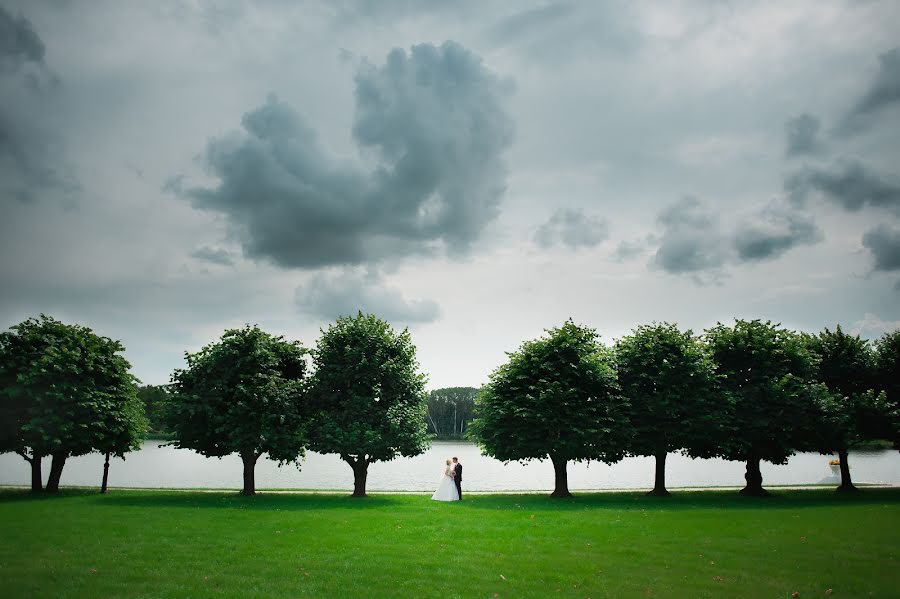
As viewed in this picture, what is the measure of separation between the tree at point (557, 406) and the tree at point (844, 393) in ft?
50.4

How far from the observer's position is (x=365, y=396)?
4234 centimetres

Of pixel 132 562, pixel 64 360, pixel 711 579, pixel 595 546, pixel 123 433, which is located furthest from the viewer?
pixel 123 433

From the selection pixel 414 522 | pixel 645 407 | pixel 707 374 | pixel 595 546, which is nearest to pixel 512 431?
pixel 645 407

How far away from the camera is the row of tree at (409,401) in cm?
4084

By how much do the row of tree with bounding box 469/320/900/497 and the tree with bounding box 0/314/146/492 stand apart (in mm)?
26444

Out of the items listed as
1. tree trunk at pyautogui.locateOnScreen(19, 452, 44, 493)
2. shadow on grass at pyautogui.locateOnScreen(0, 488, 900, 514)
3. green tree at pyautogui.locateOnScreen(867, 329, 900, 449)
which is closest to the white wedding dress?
shadow on grass at pyautogui.locateOnScreen(0, 488, 900, 514)

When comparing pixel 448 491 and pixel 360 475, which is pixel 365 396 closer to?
pixel 360 475

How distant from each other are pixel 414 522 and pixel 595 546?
29.6ft

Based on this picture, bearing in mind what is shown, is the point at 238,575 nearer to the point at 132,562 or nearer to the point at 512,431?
the point at 132,562

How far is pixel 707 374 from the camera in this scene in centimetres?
4306

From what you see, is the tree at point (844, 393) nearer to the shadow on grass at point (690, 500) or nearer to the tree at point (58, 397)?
the shadow on grass at point (690, 500)

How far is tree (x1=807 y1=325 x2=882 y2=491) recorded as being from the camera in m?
44.2

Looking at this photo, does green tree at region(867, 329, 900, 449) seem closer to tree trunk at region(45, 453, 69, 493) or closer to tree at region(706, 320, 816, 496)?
tree at region(706, 320, 816, 496)

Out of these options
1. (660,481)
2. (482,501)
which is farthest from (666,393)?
(482,501)
